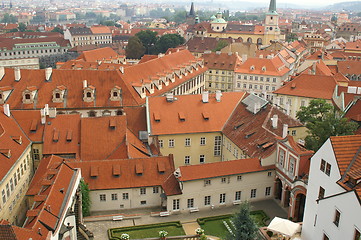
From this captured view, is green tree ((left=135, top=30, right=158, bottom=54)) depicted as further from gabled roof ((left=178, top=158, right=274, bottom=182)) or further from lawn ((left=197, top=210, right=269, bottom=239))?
lawn ((left=197, top=210, right=269, bottom=239))

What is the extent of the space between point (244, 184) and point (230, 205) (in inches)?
111

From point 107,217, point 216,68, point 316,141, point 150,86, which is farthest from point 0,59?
point 316,141

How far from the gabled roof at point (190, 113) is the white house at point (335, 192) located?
23282 millimetres

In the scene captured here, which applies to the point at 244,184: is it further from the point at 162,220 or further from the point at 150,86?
the point at 150,86

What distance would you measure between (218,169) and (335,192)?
16.0m

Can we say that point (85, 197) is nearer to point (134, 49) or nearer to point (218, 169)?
point (218, 169)

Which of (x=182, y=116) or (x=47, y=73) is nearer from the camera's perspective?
(x=182, y=116)

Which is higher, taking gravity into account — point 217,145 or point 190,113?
point 190,113

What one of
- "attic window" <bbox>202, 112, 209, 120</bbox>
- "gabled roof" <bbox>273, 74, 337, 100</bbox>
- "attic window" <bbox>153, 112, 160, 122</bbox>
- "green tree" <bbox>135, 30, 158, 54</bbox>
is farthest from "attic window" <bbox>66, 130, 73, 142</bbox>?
"green tree" <bbox>135, 30, 158, 54</bbox>

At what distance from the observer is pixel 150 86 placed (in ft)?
222

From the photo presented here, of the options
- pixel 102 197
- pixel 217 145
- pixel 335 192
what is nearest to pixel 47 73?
pixel 102 197

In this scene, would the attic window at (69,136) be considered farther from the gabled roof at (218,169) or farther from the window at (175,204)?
the window at (175,204)

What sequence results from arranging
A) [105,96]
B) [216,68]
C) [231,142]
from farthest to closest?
[216,68] → [105,96] → [231,142]

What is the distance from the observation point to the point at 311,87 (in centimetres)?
7394
